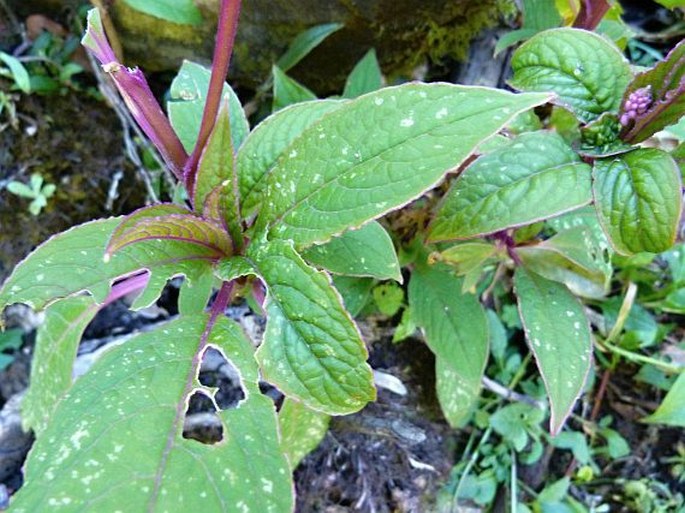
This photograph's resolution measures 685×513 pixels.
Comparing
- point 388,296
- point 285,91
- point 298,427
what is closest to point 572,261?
point 388,296

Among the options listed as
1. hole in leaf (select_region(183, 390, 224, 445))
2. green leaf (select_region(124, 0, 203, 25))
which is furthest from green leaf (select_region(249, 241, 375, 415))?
green leaf (select_region(124, 0, 203, 25))

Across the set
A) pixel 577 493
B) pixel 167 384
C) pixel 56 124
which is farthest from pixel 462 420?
pixel 56 124

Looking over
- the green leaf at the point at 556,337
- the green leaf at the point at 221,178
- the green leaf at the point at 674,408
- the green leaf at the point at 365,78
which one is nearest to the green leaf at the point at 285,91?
the green leaf at the point at 365,78

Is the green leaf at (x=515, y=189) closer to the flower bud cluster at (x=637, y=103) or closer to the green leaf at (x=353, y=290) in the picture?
the flower bud cluster at (x=637, y=103)

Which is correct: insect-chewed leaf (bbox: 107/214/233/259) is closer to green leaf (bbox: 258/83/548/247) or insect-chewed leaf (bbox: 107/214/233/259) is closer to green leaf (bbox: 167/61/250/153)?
green leaf (bbox: 258/83/548/247)

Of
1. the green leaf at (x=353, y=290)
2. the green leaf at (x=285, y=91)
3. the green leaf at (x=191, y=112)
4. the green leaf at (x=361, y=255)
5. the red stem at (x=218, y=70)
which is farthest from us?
the green leaf at (x=285, y=91)

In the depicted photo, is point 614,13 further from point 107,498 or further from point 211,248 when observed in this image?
point 107,498

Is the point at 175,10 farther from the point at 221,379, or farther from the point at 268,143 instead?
the point at 221,379
